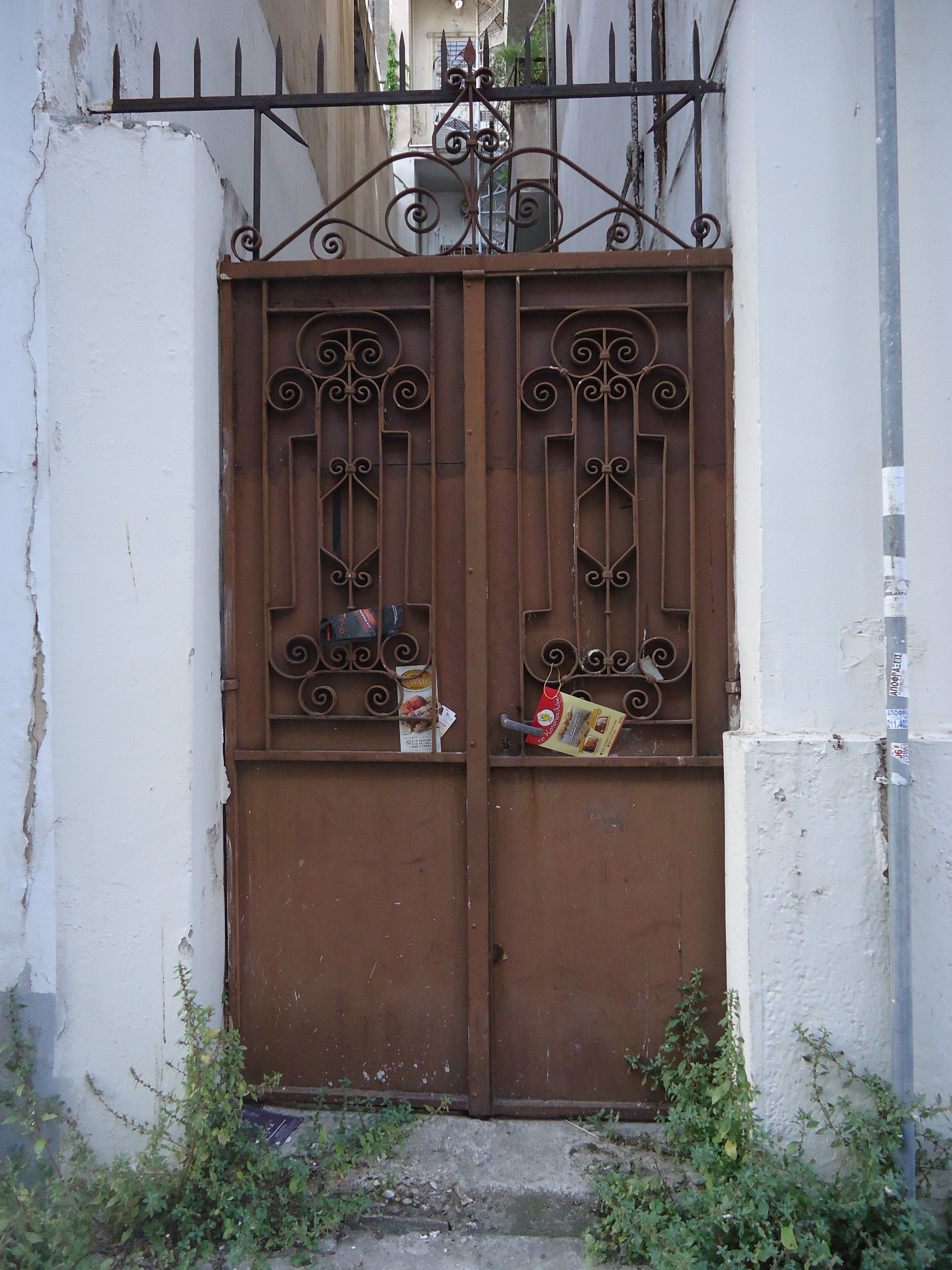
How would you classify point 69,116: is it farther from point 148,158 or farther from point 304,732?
point 304,732

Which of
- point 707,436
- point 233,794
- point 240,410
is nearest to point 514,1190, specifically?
point 233,794

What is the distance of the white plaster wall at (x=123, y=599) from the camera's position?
2639 millimetres

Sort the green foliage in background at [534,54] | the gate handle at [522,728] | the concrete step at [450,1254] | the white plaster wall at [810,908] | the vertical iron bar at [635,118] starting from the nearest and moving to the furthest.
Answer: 1. the concrete step at [450,1254]
2. the white plaster wall at [810,908]
3. the gate handle at [522,728]
4. the vertical iron bar at [635,118]
5. the green foliage in background at [534,54]

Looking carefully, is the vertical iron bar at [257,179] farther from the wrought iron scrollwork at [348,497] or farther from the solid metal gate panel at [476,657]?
the wrought iron scrollwork at [348,497]

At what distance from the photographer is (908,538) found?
251 centimetres

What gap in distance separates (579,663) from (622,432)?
84 cm

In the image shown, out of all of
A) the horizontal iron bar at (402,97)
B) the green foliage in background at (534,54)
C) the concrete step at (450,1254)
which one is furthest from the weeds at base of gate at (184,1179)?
the green foliage in background at (534,54)

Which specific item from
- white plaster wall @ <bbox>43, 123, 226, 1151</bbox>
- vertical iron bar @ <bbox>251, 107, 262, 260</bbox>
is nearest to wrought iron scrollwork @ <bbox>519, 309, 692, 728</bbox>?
vertical iron bar @ <bbox>251, 107, 262, 260</bbox>

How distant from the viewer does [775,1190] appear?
2.25 m

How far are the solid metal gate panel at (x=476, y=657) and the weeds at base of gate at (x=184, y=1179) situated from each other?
29cm

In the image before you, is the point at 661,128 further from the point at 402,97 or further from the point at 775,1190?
the point at 775,1190

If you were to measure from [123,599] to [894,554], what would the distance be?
2.44 metres

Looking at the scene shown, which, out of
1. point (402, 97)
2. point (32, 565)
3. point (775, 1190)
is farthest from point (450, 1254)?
point (402, 97)

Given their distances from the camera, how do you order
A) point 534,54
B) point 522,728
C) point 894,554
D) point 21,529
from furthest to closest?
point 534,54
point 522,728
point 21,529
point 894,554
